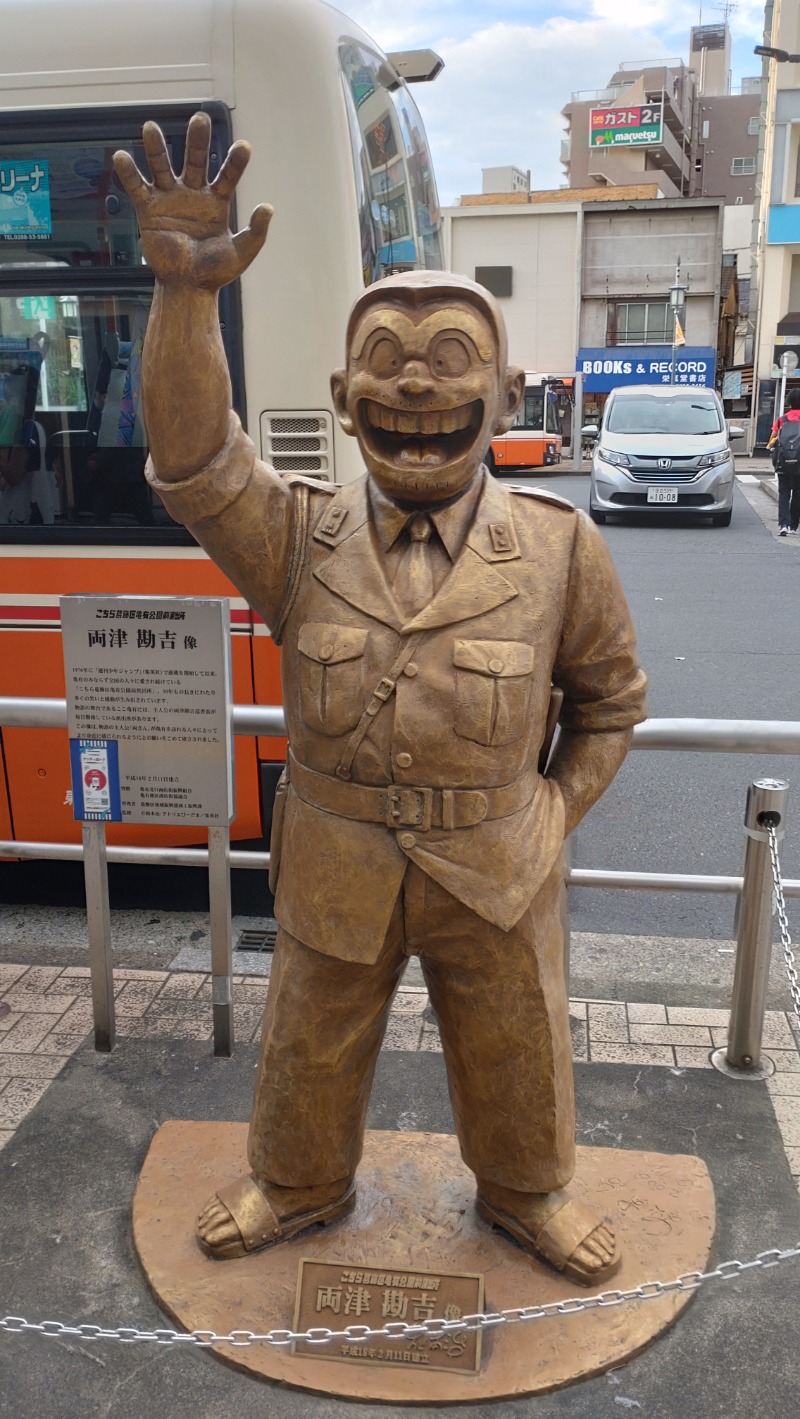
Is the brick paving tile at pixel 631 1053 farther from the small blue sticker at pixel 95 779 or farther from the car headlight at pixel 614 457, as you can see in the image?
the car headlight at pixel 614 457

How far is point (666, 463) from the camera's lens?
16438 millimetres

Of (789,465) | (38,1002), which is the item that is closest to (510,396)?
(38,1002)

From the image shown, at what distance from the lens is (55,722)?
387 centimetres

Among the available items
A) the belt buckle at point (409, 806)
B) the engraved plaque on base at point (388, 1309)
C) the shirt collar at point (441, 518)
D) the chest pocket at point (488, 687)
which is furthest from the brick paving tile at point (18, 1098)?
the shirt collar at point (441, 518)

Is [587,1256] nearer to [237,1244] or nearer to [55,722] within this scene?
[237,1244]

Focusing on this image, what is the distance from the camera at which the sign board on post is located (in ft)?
11.8

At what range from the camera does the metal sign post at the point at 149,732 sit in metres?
3.61

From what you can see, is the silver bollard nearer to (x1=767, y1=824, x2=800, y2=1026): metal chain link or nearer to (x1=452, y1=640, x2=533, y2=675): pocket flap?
(x1=767, y1=824, x2=800, y2=1026): metal chain link

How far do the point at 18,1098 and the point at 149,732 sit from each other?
45.2 inches

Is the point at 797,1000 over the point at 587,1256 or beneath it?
over

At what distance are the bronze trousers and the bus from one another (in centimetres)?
219

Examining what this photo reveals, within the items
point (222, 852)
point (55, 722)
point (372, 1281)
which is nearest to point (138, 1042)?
point (222, 852)

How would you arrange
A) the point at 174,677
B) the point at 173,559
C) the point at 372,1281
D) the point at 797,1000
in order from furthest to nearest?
the point at 173,559
the point at 174,677
the point at 797,1000
the point at 372,1281

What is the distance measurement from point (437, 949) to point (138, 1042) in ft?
5.69
